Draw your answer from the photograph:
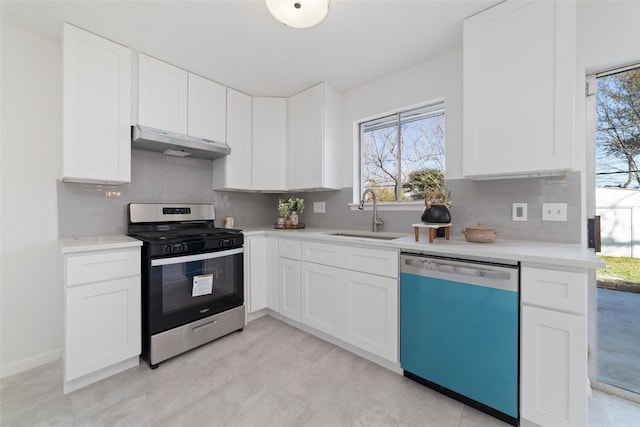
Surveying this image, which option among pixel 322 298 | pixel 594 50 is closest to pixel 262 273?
pixel 322 298

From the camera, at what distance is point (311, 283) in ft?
7.39

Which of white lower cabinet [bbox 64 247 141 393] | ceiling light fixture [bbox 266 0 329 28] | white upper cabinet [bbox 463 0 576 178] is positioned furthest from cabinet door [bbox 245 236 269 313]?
white upper cabinet [bbox 463 0 576 178]

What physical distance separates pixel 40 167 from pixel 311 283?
7.41ft

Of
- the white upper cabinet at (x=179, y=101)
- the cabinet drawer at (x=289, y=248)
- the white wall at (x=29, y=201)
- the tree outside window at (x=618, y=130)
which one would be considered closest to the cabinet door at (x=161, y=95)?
the white upper cabinet at (x=179, y=101)

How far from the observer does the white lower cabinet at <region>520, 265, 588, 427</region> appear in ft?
3.80

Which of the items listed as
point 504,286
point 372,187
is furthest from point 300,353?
point 372,187

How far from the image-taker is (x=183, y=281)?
1983mm

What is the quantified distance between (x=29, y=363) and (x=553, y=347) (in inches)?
130

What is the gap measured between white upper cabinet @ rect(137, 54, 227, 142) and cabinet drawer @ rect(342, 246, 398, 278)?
5.77 ft

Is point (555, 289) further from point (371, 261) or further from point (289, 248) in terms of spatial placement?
point (289, 248)

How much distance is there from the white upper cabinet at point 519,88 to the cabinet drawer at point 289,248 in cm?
149

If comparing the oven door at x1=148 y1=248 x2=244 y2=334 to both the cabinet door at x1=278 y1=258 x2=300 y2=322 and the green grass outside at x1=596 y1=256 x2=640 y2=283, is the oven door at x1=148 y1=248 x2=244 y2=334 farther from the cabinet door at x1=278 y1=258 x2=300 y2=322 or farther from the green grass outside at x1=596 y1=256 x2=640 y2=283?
the green grass outside at x1=596 y1=256 x2=640 y2=283

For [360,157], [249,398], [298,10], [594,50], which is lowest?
[249,398]

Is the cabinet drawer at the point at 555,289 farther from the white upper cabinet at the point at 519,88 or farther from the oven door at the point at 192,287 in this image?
the oven door at the point at 192,287
